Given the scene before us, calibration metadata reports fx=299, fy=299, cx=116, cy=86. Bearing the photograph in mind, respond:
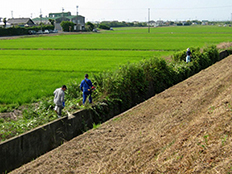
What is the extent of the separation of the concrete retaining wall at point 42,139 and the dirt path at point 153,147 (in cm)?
80

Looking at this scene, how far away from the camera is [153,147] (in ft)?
21.7

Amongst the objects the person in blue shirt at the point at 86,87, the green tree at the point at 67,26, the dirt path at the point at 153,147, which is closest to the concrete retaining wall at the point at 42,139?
the person in blue shirt at the point at 86,87

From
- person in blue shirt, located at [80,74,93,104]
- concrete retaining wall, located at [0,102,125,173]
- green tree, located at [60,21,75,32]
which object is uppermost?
green tree, located at [60,21,75,32]

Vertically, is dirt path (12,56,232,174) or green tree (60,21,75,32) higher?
green tree (60,21,75,32)

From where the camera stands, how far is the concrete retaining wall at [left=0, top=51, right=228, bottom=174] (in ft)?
24.3

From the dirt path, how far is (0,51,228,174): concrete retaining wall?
80cm

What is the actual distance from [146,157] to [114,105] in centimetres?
573

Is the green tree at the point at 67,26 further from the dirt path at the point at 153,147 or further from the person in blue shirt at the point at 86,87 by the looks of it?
the dirt path at the point at 153,147

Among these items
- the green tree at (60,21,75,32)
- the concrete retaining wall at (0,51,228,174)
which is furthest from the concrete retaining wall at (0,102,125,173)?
the green tree at (60,21,75,32)


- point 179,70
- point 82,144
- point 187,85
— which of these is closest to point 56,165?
point 82,144

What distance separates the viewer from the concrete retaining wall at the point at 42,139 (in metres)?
7.41

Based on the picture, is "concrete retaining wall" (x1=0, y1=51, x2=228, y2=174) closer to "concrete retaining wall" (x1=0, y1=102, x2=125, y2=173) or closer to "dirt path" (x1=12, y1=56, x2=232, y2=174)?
"concrete retaining wall" (x1=0, y1=102, x2=125, y2=173)

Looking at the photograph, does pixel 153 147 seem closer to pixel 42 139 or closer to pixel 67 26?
pixel 42 139

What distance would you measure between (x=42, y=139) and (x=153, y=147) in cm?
334
